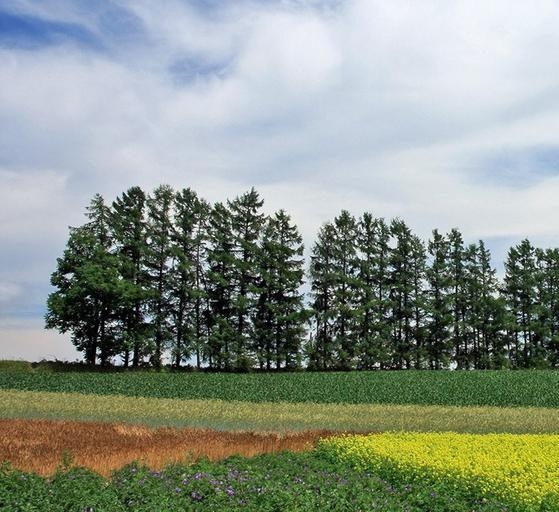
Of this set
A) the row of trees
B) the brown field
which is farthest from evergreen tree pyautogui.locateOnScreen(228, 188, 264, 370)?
the brown field

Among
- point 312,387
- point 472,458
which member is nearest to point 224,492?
point 472,458

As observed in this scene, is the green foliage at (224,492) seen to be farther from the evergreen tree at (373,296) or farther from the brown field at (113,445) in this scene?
the evergreen tree at (373,296)

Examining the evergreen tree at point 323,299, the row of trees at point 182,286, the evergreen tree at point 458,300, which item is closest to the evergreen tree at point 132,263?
the row of trees at point 182,286

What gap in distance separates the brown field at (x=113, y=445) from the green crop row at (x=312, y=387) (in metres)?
19.7

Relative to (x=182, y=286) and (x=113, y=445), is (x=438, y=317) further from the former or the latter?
(x=113, y=445)

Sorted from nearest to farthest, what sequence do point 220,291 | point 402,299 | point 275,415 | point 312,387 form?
1. point 275,415
2. point 312,387
3. point 220,291
4. point 402,299

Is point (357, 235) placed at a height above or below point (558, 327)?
above

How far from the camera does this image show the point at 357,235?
59438mm

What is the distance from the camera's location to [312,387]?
38719mm

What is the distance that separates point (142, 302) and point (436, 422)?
105 feet

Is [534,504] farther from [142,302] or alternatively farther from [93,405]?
[142,302]

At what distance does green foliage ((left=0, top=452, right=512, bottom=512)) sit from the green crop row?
2548 cm

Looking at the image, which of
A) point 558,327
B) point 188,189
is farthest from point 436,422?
point 558,327

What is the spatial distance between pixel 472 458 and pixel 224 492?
5367mm
